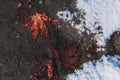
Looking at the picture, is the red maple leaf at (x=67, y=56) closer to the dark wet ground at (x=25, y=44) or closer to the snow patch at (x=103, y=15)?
the dark wet ground at (x=25, y=44)

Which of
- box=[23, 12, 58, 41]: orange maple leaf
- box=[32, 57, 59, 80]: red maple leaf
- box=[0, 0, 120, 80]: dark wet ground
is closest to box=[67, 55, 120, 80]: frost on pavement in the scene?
box=[0, 0, 120, 80]: dark wet ground

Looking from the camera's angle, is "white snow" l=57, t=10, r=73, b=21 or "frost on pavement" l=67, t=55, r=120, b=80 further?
"white snow" l=57, t=10, r=73, b=21

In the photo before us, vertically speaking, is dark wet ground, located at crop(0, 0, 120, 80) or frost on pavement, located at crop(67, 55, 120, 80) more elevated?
dark wet ground, located at crop(0, 0, 120, 80)

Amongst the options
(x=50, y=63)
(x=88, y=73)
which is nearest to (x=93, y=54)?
(x=88, y=73)

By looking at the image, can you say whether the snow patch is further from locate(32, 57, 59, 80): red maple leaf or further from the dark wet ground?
locate(32, 57, 59, 80): red maple leaf

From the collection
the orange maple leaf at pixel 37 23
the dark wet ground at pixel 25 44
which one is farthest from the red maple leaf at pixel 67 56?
the orange maple leaf at pixel 37 23

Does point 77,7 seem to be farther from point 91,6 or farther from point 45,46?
point 45,46

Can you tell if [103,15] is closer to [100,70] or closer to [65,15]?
[65,15]
